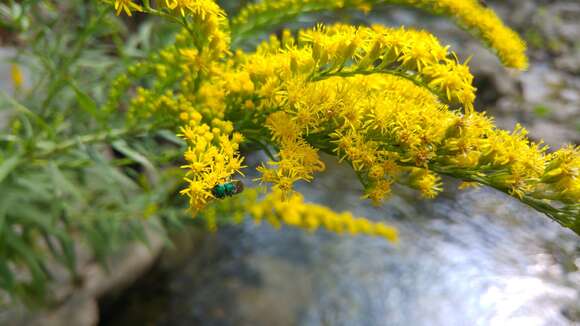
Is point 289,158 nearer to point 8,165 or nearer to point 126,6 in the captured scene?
point 126,6

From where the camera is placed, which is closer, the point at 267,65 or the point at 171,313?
the point at 267,65

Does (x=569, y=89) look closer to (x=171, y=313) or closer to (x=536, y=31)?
(x=536, y=31)

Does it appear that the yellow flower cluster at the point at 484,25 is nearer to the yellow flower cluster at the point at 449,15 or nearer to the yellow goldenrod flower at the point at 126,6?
the yellow flower cluster at the point at 449,15

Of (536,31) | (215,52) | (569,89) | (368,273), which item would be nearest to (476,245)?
(368,273)

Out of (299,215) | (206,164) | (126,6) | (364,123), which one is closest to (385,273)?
(299,215)

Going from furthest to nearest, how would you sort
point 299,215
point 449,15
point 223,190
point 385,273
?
point 385,273, point 299,215, point 449,15, point 223,190

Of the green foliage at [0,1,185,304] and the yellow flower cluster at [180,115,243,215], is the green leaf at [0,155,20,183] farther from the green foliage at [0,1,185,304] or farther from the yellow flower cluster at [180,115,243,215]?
the yellow flower cluster at [180,115,243,215]
